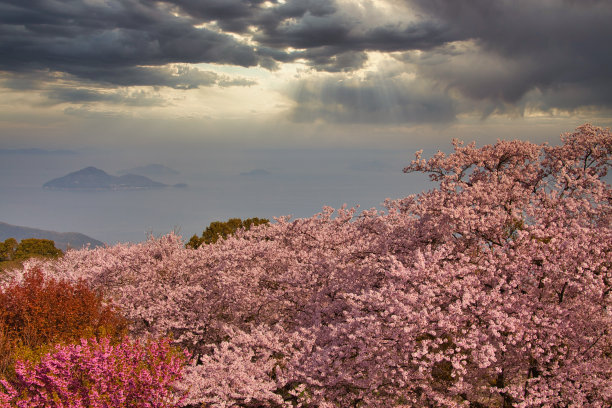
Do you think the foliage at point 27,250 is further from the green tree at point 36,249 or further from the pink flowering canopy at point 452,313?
the pink flowering canopy at point 452,313

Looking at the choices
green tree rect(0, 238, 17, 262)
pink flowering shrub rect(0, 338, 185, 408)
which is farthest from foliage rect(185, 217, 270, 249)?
green tree rect(0, 238, 17, 262)

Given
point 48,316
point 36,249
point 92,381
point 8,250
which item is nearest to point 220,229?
point 48,316

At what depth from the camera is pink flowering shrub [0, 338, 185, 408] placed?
54.9ft

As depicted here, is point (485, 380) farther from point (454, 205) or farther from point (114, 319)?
point (114, 319)

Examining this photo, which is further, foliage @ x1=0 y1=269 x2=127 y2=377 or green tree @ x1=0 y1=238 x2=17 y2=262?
green tree @ x1=0 y1=238 x2=17 y2=262

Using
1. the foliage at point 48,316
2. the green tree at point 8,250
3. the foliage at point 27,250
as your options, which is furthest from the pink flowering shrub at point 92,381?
the green tree at point 8,250

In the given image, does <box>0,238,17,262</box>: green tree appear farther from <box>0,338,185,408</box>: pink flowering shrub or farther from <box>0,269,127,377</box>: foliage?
<box>0,338,185,408</box>: pink flowering shrub

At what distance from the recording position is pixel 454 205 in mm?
19797

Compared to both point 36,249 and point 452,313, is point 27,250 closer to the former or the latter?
point 36,249

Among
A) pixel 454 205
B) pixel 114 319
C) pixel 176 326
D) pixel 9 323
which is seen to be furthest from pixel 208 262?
pixel 454 205

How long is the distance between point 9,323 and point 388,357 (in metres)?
19.5

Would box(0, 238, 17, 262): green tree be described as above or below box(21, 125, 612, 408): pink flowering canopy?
below

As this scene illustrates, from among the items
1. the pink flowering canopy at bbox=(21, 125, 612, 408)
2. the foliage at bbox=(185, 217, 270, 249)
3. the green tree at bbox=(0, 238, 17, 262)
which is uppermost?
the pink flowering canopy at bbox=(21, 125, 612, 408)

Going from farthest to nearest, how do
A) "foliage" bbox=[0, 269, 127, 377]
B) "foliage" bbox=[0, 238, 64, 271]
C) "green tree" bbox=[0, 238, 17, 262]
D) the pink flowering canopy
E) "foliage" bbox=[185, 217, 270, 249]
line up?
"green tree" bbox=[0, 238, 17, 262] → "foliage" bbox=[0, 238, 64, 271] → "foliage" bbox=[185, 217, 270, 249] → "foliage" bbox=[0, 269, 127, 377] → the pink flowering canopy
